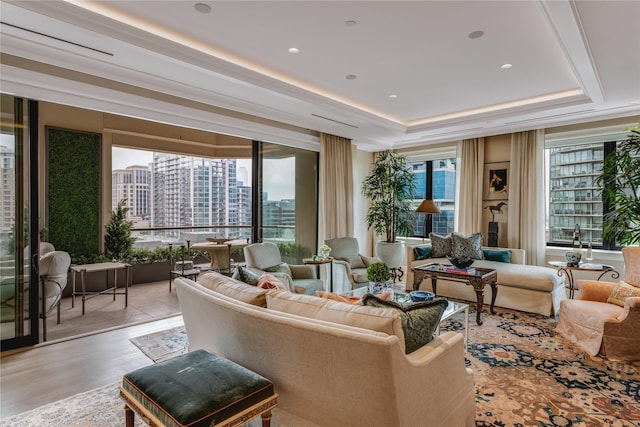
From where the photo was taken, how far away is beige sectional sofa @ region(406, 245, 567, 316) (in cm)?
425

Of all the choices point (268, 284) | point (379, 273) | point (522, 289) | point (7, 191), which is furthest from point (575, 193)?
point (7, 191)

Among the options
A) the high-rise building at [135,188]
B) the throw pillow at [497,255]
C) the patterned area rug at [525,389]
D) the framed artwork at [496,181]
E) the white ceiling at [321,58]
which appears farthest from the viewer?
the high-rise building at [135,188]

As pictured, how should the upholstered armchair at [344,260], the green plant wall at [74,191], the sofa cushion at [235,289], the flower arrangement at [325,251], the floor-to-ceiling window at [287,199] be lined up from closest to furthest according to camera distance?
the sofa cushion at [235,289], the flower arrangement at [325,251], the upholstered armchair at [344,260], the green plant wall at [74,191], the floor-to-ceiling window at [287,199]

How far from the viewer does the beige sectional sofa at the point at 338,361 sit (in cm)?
144

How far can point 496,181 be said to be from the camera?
6.10 metres

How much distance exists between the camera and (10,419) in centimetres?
220

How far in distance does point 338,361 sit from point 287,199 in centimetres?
461

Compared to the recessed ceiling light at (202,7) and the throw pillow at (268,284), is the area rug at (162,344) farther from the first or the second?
the recessed ceiling light at (202,7)

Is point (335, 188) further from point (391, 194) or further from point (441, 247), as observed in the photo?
point (441, 247)

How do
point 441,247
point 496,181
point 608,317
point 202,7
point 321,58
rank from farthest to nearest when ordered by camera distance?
point 496,181 → point 441,247 → point 321,58 → point 608,317 → point 202,7

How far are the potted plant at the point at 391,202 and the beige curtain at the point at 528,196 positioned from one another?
1.72 m

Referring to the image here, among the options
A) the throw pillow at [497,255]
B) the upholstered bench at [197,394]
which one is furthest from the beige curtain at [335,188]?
the upholstered bench at [197,394]

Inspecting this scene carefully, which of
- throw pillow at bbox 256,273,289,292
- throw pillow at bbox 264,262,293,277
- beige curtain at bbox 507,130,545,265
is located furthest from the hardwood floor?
beige curtain at bbox 507,130,545,265

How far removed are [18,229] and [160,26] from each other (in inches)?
90.8
